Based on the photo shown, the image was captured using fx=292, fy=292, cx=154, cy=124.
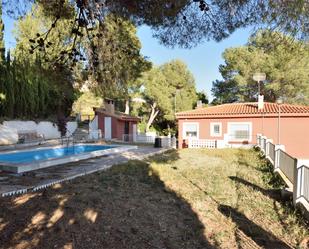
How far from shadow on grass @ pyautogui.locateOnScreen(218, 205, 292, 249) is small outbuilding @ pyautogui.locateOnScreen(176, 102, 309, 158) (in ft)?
43.9

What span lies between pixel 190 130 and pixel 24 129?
1266 cm

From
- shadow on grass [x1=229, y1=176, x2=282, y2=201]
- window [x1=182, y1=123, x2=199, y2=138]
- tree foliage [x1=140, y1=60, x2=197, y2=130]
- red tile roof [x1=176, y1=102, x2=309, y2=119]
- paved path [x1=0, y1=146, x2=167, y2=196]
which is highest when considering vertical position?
tree foliage [x1=140, y1=60, x2=197, y2=130]

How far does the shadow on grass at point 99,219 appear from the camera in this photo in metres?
4.88

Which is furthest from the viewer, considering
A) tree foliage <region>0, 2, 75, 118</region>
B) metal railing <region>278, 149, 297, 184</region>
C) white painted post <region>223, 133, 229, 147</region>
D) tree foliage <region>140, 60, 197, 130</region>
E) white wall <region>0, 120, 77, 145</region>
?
tree foliage <region>140, 60, 197, 130</region>

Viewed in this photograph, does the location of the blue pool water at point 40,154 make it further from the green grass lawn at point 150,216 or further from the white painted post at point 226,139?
the white painted post at point 226,139

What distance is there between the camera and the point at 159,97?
3747 centimetres

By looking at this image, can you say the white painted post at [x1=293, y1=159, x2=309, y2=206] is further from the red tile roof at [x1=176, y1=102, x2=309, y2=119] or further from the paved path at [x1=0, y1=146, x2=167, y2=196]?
the red tile roof at [x1=176, y1=102, x2=309, y2=119]

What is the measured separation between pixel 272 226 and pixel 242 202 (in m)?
1.40

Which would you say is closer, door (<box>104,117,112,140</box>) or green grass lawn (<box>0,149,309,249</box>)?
green grass lawn (<box>0,149,309,249</box>)

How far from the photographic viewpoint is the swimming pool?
976 cm

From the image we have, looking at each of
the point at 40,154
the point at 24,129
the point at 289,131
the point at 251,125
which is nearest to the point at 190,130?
the point at 251,125

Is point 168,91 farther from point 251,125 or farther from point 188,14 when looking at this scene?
point 188,14

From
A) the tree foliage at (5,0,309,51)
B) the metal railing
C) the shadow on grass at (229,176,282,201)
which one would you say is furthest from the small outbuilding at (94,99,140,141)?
the tree foliage at (5,0,309,51)

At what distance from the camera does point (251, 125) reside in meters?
21.2
